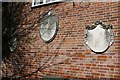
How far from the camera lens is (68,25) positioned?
24.7ft

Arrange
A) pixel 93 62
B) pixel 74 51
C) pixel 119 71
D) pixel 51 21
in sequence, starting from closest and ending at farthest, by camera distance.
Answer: pixel 119 71 → pixel 93 62 → pixel 74 51 → pixel 51 21

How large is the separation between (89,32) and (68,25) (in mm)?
814

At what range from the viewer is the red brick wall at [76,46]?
6.50 metres

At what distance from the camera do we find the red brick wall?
650cm

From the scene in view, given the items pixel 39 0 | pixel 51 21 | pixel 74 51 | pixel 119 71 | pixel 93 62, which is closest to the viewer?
pixel 119 71

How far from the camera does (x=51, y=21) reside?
26.3ft

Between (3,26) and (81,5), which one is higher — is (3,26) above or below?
below

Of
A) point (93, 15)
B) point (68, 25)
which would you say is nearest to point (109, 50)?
point (93, 15)

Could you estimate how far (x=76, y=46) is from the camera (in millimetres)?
7199

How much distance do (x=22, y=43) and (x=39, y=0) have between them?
1.44 meters

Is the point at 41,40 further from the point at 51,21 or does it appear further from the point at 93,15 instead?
the point at 93,15

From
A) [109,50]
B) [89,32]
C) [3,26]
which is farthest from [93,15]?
[3,26]

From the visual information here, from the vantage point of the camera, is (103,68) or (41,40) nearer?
(103,68)

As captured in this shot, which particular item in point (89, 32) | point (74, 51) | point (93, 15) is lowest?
point (74, 51)
